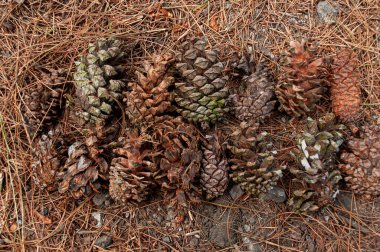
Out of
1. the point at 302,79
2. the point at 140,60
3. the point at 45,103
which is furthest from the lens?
the point at 140,60

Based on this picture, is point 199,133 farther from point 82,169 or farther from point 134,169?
point 82,169

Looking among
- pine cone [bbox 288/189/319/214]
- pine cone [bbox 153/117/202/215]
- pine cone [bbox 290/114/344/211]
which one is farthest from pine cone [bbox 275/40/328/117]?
pine cone [bbox 153/117/202/215]

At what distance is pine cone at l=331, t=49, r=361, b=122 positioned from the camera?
2275 millimetres

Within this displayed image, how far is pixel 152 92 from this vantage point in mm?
2180

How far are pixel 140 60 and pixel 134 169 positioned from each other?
0.78 meters

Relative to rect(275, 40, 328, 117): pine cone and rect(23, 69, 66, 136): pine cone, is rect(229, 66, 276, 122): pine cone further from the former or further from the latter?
rect(23, 69, 66, 136): pine cone

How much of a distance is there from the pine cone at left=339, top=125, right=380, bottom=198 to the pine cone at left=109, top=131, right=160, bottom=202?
42.5 inches

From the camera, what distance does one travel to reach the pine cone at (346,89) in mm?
2275

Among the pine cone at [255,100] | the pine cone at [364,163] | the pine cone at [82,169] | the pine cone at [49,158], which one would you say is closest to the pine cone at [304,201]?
the pine cone at [364,163]

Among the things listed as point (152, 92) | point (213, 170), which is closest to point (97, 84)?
point (152, 92)

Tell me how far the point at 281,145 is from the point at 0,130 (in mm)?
1752

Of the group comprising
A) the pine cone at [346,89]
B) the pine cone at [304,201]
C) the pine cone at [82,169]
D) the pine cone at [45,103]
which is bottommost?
the pine cone at [304,201]

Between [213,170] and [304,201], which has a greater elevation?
[213,170]

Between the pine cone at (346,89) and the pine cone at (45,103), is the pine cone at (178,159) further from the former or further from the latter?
the pine cone at (346,89)
